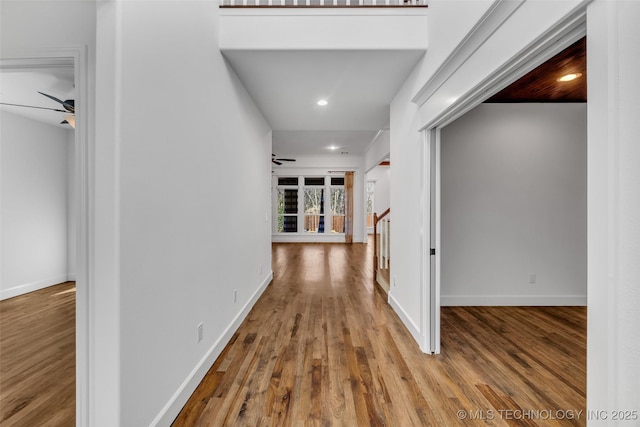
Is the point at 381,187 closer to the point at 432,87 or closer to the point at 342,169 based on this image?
the point at 342,169

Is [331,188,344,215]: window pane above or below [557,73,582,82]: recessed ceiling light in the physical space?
below

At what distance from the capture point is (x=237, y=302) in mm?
2854

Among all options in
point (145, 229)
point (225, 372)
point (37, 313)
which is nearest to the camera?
point (145, 229)

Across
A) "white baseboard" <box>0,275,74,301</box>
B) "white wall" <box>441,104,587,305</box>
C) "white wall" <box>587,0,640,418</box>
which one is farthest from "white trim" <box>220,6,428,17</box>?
"white baseboard" <box>0,275,74,301</box>

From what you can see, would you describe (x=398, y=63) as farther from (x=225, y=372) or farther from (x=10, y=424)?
(x=10, y=424)

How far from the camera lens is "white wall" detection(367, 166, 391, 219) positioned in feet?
36.9

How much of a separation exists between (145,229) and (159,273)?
0.27m

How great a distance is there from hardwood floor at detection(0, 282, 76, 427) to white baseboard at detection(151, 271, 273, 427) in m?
0.61

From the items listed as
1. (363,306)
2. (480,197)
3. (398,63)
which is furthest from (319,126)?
(363,306)

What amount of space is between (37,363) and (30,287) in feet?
9.19

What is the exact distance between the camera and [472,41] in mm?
1663

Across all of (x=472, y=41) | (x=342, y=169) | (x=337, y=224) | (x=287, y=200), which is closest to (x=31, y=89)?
(x=472, y=41)

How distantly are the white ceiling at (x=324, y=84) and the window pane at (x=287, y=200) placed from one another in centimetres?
507

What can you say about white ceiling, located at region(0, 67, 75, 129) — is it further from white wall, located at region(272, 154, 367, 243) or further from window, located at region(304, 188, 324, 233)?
window, located at region(304, 188, 324, 233)
